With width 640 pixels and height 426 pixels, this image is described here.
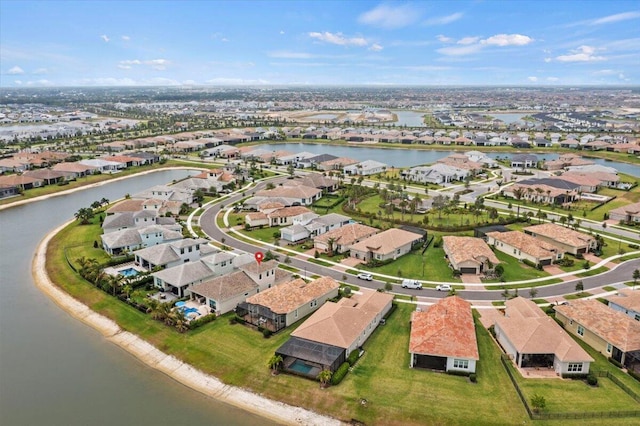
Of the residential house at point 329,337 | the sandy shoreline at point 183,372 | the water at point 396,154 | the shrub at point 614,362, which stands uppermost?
the water at point 396,154

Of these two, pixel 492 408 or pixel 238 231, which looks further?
pixel 238 231

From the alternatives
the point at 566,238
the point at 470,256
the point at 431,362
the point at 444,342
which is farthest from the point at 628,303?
the point at 431,362

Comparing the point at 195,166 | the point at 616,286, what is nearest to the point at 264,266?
the point at 616,286

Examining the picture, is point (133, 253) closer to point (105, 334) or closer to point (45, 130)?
point (105, 334)

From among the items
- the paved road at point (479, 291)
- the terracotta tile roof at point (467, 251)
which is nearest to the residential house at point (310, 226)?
the paved road at point (479, 291)

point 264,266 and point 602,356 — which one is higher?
point 264,266

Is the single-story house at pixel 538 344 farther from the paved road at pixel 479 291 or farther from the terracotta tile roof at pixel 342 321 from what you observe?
the terracotta tile roof at pixel 342 321
